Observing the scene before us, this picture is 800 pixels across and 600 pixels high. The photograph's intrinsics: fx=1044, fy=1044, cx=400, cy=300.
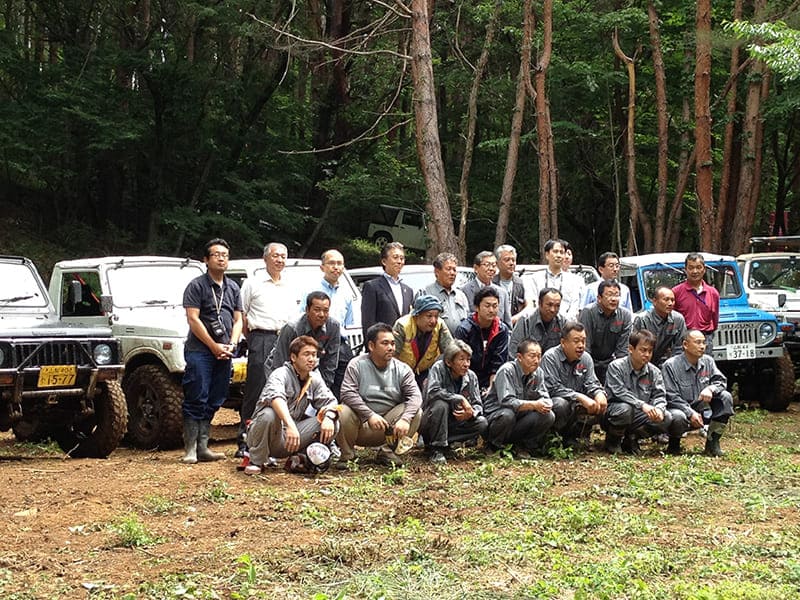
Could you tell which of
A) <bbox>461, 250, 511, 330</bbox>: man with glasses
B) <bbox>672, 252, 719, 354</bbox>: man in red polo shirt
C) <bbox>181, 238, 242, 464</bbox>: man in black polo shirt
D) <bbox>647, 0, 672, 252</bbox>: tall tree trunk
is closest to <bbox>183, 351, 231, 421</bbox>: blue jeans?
<bbox>181, 238, 242, 464</bbox>: man in black polo shirt

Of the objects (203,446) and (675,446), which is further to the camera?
(675,446)

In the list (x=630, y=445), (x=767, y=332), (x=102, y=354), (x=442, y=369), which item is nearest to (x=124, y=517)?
(x=102, y=354)

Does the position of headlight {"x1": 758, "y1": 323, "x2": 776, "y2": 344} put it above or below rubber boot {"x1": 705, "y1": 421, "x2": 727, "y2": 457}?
above

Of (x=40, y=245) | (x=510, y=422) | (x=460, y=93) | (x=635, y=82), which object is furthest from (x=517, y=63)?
(x=510, y=422)

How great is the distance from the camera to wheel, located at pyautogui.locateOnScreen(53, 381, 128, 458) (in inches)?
348

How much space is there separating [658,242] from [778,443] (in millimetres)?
13550

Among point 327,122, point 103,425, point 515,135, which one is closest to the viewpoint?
point 103,425

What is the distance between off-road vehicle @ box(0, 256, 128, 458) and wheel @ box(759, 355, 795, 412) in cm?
804

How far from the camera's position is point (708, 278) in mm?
13359

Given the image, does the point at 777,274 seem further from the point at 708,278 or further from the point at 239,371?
the point at 239,371

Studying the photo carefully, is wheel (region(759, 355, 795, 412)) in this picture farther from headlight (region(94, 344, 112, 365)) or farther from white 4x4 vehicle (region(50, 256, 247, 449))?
headlight (region(94, 344, 112, 365))

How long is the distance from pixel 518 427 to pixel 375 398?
1302mm

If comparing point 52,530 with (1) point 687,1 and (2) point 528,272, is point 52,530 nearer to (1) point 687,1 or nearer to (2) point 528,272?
(2) point 528,272

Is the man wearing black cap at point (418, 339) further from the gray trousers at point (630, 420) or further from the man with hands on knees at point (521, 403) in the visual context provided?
the gray trousers at point (630, 420)
